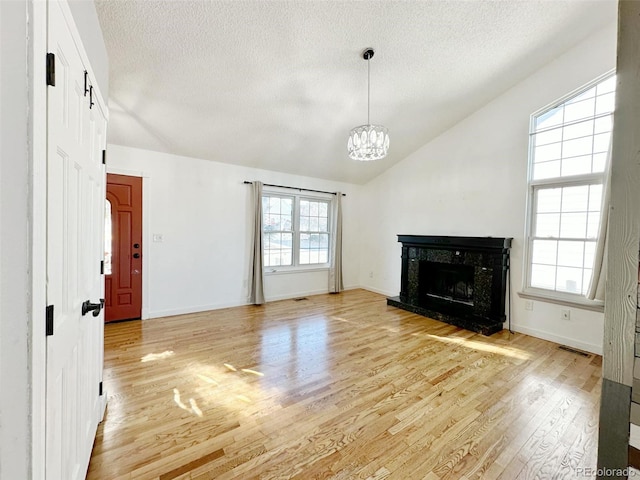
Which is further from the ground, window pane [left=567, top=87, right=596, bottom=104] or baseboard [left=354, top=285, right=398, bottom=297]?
window pane [left=567, top=87, right=596, bottom=104]

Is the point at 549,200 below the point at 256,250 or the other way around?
the other way around

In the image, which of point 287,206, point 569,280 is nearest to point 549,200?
point 569,280

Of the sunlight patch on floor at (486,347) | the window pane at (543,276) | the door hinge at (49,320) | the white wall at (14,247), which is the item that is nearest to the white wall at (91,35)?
the white wall at (14,247)

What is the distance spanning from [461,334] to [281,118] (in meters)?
3.73

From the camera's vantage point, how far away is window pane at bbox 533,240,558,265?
347 cm

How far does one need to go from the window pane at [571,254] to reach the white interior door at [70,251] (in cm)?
464

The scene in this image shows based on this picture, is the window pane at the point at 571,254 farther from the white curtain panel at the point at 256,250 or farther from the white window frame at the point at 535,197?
the white curtain panel at the point at 256,250

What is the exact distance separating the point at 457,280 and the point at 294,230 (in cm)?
302

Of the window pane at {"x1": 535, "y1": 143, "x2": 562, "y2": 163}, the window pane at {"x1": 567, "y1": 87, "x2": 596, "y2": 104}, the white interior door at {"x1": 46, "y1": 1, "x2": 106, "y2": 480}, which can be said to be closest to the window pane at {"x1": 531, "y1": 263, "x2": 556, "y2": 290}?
the window pane at {"x1": 535, "y1": 143, "x2": 562, "y2": 163}

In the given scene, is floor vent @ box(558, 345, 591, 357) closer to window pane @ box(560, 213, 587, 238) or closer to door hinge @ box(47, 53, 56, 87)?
window pane @ box(560, 213, 587, 238)

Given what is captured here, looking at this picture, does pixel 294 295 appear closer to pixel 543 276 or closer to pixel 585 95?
pixel 543 276

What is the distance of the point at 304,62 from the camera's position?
2.83 metres

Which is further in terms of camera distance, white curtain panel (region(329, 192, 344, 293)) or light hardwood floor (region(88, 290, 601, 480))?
white curtain panel (region(329, 192, 344, 293))

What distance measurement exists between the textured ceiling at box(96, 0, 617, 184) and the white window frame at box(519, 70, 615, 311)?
541 millimetres
